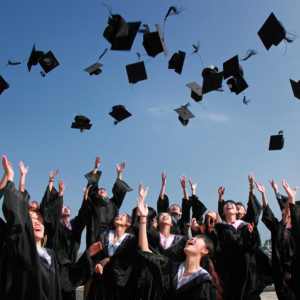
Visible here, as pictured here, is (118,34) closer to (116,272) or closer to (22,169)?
(22,169)

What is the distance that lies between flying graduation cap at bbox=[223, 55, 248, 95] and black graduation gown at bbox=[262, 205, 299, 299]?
117 inches

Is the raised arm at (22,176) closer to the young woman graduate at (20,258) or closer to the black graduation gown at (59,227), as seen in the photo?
the young woman graduate at (20,258)

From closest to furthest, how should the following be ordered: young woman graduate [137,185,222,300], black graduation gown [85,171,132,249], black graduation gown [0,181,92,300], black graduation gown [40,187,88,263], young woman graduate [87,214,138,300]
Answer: black graduation gown [0,181,92,300] → young woman graduate [137,185,222,300] → young woman graduate [87,214,138,300] → black graduation gown [40,187,88,263] → black graduation gown [85,171,132,249]

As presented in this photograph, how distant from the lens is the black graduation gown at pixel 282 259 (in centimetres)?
393

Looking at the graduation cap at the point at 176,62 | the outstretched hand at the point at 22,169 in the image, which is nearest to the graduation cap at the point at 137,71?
the graduation cap at the point at 176,62

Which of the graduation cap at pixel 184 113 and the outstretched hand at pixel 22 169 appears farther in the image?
the graduation cap at pixel 184 113

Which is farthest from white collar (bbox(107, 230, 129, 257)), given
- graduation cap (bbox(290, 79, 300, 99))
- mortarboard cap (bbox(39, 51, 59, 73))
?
graduation cap (bbox(290, 79, 300, 99))

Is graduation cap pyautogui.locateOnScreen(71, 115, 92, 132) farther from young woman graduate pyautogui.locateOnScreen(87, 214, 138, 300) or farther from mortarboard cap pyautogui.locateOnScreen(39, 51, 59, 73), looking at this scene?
young woman graduate pyautogui.locateOnScreen(87, 214, 138, 300)

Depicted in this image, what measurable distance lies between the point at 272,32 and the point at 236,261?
3989mm

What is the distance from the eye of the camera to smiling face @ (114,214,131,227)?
395cm

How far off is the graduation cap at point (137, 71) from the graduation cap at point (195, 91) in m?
1.04

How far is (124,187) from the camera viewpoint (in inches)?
221

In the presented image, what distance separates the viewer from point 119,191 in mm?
5656

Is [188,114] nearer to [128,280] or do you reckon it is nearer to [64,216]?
[64,216]
